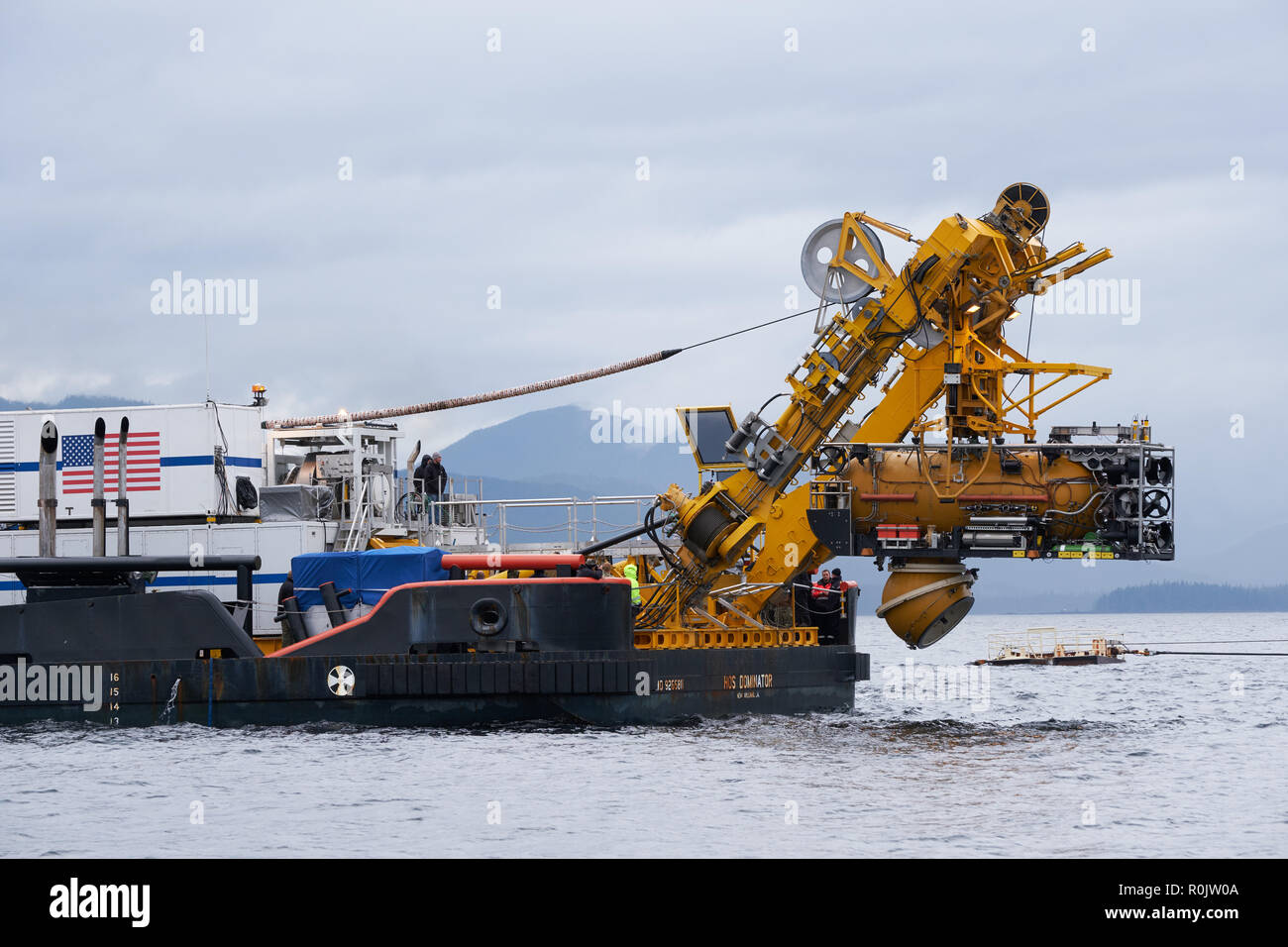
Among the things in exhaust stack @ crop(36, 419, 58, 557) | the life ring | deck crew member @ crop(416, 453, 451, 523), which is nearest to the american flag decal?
exhaust stack @ crop(36, 419, 58, 557)

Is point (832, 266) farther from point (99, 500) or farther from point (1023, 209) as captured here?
point (99, 500)

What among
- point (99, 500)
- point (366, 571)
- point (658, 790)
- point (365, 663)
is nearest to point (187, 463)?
point (99, 500)

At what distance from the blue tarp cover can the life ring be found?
1482 mm

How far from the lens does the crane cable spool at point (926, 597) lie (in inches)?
977

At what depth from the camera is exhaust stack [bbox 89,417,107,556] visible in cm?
2394

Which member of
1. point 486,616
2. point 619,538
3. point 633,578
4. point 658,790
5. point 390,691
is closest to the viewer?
point 658,790

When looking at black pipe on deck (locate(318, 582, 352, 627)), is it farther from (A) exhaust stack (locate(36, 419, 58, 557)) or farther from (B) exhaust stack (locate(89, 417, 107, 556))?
(A) exhaust stack (locate(36, 419, 58, 557))

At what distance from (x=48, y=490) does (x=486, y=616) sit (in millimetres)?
7230

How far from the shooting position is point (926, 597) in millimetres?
24844

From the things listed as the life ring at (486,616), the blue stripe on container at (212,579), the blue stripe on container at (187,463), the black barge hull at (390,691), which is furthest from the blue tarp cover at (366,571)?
the blue stripe on container at (187,463)

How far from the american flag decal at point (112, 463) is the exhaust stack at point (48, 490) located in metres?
2.94

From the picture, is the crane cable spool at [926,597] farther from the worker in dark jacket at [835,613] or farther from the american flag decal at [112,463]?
the american flag decal at [112,463]
